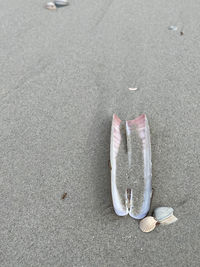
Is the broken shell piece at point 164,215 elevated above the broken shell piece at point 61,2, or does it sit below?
below

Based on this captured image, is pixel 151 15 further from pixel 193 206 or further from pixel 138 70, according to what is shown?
pixel 193 206

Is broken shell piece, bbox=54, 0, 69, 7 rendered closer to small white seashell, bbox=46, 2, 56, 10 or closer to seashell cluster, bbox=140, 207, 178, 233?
small white seashell, bbox=46, 2, 56, 10

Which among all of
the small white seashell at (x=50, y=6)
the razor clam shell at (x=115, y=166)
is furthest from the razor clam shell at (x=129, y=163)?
the small white seashell at (x=50, y=6)

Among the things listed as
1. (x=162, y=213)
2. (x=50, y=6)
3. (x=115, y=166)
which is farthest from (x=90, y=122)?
(x=50, y=6)

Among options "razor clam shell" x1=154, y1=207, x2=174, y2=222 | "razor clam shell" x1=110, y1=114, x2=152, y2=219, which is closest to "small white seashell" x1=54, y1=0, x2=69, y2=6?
"razor clam shell" x1=110, y1=114, x2=152, y2=219

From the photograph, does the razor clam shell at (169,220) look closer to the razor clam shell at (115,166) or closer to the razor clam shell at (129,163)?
the razor clam shell at (129,163)

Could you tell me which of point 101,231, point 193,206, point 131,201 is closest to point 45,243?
point 101,231

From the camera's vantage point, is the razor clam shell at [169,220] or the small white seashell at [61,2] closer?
the razor clam shell at [169,220]
